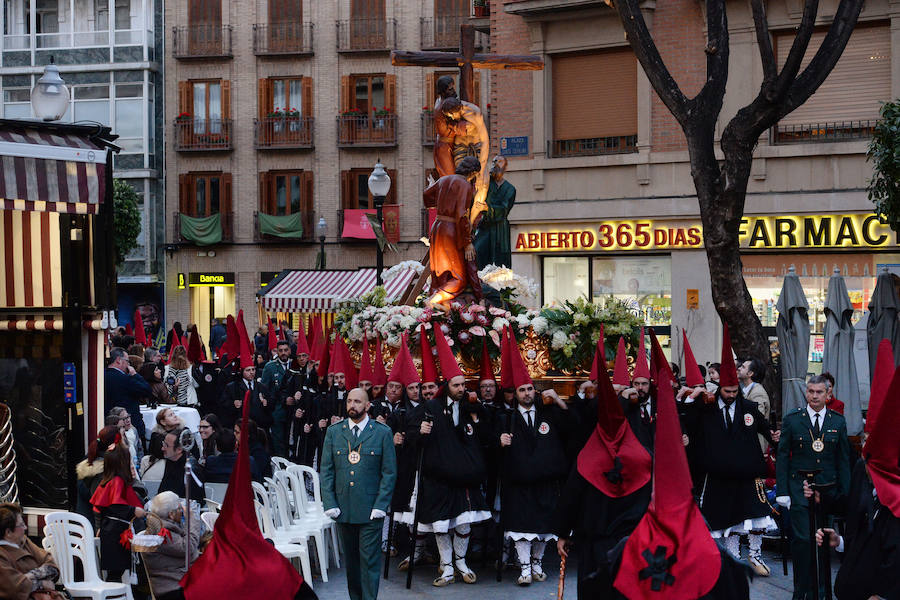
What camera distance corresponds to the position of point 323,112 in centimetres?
3947

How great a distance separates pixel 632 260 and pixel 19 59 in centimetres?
2552

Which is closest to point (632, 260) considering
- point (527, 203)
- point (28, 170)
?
point (527, 203)

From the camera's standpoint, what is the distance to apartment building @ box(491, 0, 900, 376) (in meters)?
22.3

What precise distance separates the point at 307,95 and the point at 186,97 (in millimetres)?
4161

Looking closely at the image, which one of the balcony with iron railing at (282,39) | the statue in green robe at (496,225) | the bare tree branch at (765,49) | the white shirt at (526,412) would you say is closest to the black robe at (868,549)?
the white shirt at (526,412)

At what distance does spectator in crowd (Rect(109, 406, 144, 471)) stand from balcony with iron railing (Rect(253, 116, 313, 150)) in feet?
83.4

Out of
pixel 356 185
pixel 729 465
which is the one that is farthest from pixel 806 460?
pixel 356 185

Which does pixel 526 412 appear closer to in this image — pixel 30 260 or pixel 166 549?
pixel 166 549

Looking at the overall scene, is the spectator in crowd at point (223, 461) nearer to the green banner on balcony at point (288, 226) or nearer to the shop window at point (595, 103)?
the shop window at point (595, 103)

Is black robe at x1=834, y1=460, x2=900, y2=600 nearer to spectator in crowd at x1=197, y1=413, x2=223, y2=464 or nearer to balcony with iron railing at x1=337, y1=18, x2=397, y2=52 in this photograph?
spectator in crowd at x1=197, y1=413, x2=223, y2=464

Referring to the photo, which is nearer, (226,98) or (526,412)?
(526,412)

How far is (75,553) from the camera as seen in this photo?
8.78m

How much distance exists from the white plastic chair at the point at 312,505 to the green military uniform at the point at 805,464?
4.11 m

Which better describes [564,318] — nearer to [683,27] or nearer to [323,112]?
[683,27]
